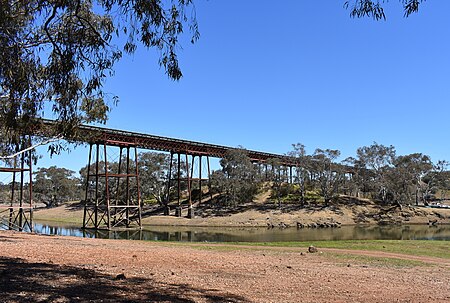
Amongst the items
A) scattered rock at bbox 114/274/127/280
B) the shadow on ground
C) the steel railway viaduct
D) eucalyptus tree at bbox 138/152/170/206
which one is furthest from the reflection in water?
the shadow on ground

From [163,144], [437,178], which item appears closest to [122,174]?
[163,144]

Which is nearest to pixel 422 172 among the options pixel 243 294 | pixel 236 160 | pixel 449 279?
pixel 236 160

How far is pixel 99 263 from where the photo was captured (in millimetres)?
10523

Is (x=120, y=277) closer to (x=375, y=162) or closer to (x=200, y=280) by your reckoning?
(x=200, y=280)

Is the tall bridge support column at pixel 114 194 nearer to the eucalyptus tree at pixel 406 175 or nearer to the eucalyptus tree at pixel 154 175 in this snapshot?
the eucalyptus tree at pixel 154 175

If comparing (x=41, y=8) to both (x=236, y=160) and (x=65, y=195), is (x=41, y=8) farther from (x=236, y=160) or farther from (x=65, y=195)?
(x=65, y=195)

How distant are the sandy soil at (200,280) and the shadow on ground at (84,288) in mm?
13

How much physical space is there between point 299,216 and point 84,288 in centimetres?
5097

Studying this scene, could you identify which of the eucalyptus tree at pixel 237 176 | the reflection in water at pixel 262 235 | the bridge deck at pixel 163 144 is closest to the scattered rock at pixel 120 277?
the reflection in water at pixel 262 235

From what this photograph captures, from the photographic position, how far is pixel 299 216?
2202 inches

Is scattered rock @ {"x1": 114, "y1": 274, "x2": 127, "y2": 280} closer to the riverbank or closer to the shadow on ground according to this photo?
the shadow on ground

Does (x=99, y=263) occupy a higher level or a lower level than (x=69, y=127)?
lower

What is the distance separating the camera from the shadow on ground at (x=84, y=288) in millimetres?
6266

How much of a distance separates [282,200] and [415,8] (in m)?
60.9
